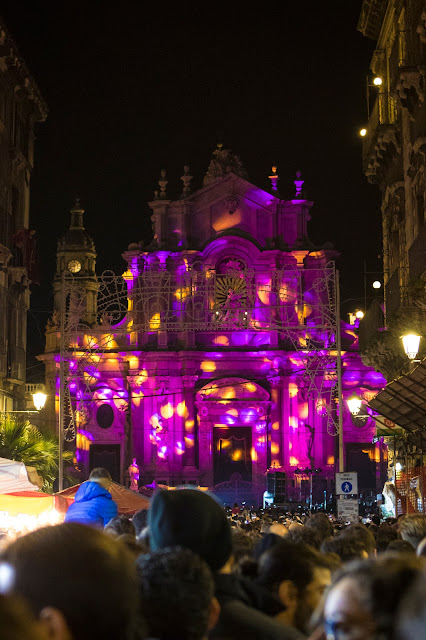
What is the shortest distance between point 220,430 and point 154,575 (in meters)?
50.7

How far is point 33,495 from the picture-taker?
16.5 meters

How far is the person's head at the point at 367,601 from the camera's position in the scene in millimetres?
2791

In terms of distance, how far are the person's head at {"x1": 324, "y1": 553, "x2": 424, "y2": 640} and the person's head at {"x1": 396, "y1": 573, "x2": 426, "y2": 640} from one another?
0.20m

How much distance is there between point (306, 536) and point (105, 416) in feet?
151

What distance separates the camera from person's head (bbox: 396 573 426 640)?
238 centimetres


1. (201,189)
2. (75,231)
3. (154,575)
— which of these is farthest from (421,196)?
(75,231)

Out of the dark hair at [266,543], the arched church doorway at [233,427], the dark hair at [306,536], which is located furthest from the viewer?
the arched church doorway at [233,427]

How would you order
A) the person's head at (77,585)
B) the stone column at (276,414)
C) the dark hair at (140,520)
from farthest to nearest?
1. the stone column at (276,414)
2. the dark hair at (140,520)
3. the person's head at (77,585)

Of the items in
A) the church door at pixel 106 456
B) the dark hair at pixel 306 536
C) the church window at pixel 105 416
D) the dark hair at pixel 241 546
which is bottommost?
the dark hair at pixel 241 546

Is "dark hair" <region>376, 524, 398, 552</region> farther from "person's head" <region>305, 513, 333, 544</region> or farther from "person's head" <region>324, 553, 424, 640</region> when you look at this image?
"person's head" <region>324, 553, 424, 640</region>

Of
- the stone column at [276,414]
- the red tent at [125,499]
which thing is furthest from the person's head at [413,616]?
the stone column at [276,414]

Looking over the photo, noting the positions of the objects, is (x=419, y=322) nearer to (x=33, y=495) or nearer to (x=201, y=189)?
(x=33, y=495)

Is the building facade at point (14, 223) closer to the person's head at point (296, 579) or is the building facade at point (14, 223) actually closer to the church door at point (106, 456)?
the church door at point (106, 456)

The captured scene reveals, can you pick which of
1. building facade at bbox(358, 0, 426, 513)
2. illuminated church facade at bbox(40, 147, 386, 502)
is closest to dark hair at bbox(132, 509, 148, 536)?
building facade at bbox(358, 0, 426, 513)
